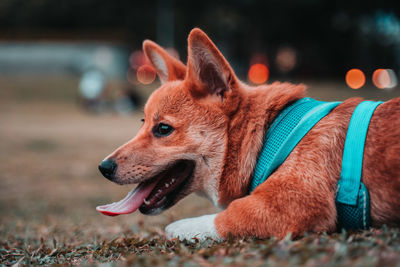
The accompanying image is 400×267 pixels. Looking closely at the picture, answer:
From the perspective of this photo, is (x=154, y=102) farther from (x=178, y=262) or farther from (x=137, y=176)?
(x=178, y=262)

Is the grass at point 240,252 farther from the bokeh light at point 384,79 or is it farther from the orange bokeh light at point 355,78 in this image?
the orange bokeh light at point 355,78

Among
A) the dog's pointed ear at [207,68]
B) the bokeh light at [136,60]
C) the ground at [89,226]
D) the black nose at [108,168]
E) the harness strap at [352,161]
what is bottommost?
the ground at [89,226]

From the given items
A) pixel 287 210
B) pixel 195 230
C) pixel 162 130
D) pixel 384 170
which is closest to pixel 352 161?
pixel 384 170

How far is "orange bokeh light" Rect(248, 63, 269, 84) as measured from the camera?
34.3 m

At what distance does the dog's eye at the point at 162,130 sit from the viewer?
3043 millimetres

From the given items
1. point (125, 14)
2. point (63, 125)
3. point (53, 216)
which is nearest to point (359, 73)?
point (125, 14)

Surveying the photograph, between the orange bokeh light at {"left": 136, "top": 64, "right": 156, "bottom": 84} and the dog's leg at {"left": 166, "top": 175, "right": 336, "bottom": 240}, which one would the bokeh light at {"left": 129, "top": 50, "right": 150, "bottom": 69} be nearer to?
the orange bokeh light at {"left": 136, "top": 64, "right": 156, "bottom": 84}

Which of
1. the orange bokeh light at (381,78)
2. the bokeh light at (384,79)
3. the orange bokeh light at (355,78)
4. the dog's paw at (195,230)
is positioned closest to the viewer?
the dog's paw at (195,230)

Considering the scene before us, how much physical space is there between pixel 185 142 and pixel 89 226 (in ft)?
7.00

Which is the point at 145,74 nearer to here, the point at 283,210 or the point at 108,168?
the point at 108,168

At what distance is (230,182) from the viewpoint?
2877 millimetres

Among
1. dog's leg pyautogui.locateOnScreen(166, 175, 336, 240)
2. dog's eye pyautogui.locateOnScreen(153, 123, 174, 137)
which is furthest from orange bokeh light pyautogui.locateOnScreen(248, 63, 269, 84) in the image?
dog's leg pyautogui.locateOnScreen(166, 175, 336, 240)

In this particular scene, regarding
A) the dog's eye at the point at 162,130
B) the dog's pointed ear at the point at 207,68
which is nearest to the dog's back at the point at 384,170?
the dog's pointed ear at the point at 207,68

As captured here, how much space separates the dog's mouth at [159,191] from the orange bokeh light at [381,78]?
28.7 m
